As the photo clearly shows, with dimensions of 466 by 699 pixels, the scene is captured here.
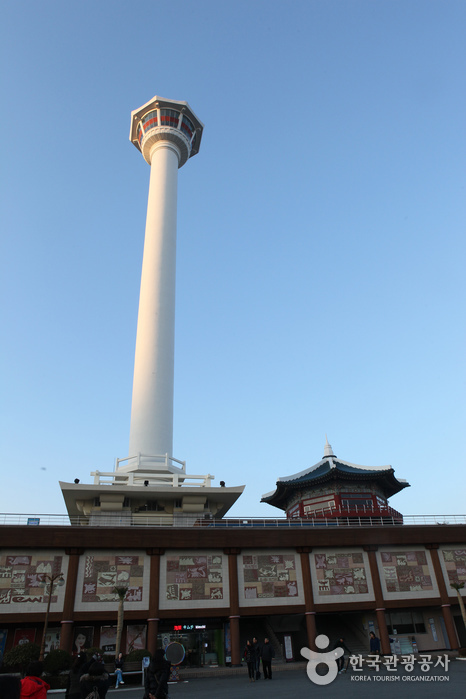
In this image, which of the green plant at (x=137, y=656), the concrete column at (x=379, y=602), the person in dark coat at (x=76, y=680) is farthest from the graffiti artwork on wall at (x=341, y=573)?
the person in dark coat at (x=76, y=680)

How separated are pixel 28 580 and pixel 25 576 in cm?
28

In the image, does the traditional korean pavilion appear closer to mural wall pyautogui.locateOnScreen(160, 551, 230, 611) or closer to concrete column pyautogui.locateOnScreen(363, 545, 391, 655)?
concrete column pyautogui.locateOnScreen(363, 545, 391, 655)

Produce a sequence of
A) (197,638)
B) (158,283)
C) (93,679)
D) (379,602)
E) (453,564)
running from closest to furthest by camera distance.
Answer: (93,679) < (197,638) < (379,602) < (453,564) < (158,283)

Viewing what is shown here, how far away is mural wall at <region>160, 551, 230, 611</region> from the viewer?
3073 cm

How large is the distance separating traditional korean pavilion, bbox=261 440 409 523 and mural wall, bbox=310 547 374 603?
11495mm

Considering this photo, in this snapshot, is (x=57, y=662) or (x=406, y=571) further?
(x=406, y=571)

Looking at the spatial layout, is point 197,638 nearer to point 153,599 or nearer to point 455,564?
point 153,599

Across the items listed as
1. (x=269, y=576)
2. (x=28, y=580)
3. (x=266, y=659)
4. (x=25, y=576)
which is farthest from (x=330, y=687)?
(x=25, y=576)

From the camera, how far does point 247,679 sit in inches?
978

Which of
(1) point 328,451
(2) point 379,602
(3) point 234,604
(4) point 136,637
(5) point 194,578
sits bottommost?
(4) point 136,637

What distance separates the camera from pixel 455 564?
35.4m

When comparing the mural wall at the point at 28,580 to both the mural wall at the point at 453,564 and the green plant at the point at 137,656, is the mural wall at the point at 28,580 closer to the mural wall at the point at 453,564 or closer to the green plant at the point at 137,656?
the green plant at the point at 137,656

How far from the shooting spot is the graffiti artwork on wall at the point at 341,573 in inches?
1300

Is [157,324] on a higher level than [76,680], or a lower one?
higher
